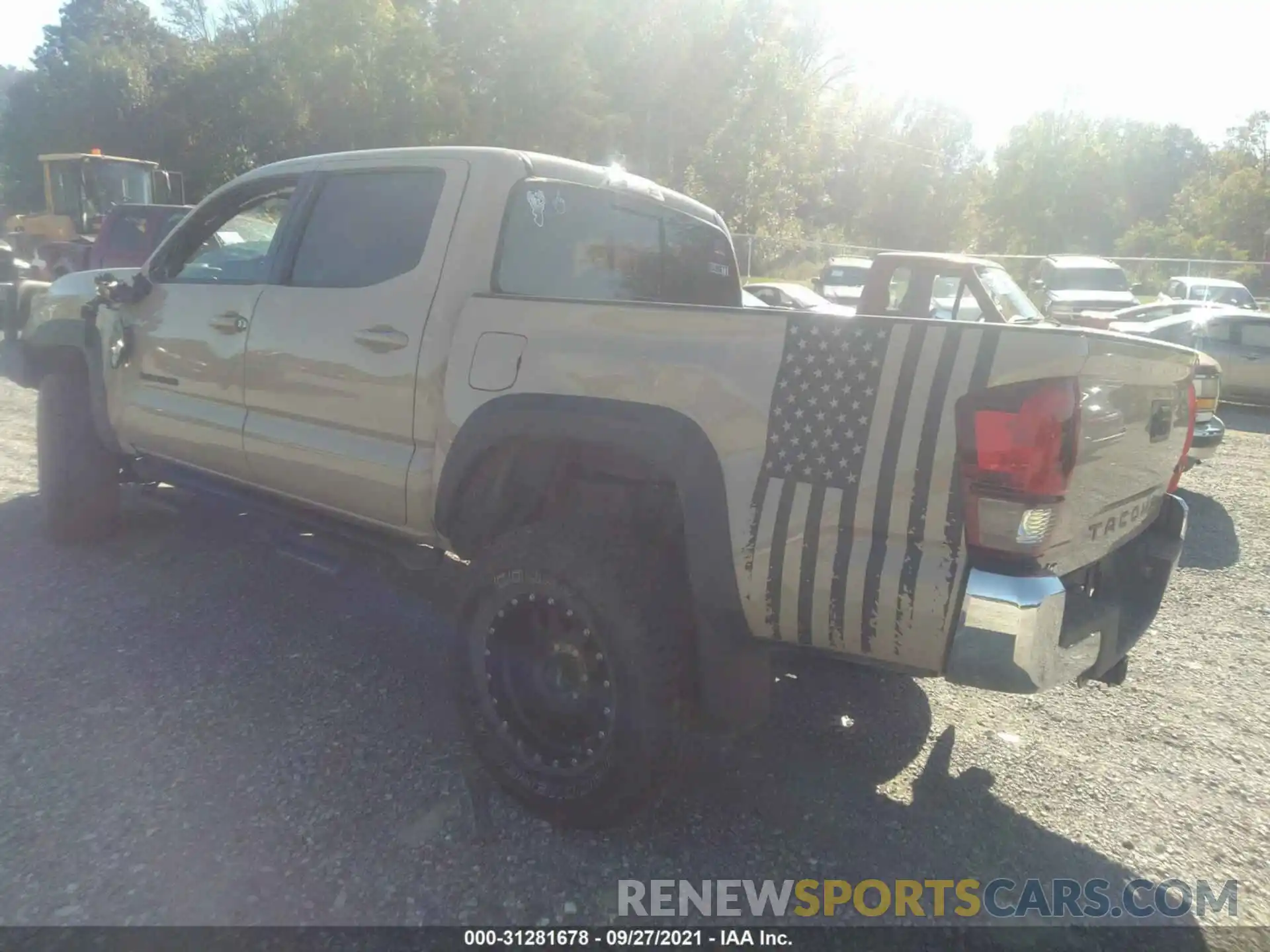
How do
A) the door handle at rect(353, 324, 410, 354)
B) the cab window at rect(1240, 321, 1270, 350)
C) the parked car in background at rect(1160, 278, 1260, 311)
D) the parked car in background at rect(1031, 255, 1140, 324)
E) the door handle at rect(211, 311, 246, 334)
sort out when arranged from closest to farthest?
the door handle at rect(353, 324, 410, 354) < the door handle at rect(211, 311, 246, 334) < the cab window at rect(1240, 321, 1270, 350) < the parked car in background at rect(1031, 255, 1140, 324) < the parked car in background at rect(1160, 278, 1260, 311)

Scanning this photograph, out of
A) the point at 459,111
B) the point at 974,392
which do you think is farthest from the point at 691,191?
the point at 974,392

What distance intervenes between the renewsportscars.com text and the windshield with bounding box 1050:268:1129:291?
1956 centimetres

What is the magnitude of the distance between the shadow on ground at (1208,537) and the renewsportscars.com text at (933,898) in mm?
3234

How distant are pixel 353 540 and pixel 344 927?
1.55 meters

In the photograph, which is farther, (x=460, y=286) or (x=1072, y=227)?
(x=1072, y=227)

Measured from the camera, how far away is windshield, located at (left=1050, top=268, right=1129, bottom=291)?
20.1m

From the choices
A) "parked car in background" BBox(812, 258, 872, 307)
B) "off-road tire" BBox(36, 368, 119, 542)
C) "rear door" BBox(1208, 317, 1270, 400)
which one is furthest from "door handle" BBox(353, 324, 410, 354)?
"parked car in background" BBox(812, 258, 872, 307)

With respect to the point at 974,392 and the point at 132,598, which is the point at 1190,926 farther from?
the point at 132,598

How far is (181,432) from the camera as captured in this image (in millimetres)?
4359

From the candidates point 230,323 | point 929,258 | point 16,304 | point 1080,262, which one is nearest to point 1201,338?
point 929,258

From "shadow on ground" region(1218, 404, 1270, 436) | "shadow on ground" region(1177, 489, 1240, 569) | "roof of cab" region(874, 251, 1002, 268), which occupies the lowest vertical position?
"shadow on ground" region(1177, 489, 1240, 569)

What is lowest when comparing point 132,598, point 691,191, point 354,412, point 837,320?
point 132,598

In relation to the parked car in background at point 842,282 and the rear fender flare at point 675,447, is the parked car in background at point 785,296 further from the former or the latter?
the rear fender flare at point 675,447

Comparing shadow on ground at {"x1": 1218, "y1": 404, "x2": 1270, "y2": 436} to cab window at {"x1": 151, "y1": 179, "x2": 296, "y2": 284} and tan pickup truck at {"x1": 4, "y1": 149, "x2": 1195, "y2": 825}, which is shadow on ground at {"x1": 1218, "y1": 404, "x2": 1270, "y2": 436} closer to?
tan pickup truck at {"x1": 4, "y1": 149, "x2": 1195, "y2": 825}
